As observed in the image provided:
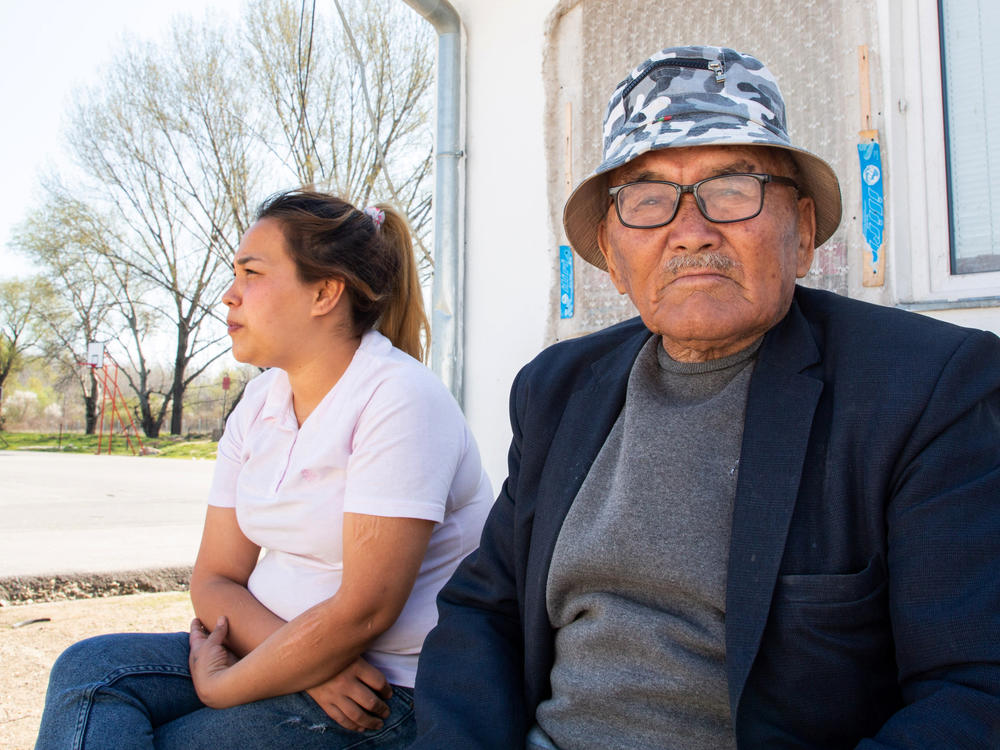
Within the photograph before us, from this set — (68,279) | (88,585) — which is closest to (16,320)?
(68,279)

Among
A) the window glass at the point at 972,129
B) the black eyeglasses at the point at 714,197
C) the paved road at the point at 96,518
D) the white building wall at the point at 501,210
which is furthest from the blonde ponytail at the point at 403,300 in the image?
the paved road at the point at 96,518

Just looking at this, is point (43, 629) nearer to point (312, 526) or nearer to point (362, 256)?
point (312, 526)

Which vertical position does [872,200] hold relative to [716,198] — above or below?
above

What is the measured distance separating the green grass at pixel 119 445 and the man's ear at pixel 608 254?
22.7 meters

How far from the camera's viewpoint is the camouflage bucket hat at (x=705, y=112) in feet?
4.55

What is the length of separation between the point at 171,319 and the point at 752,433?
2415 cm

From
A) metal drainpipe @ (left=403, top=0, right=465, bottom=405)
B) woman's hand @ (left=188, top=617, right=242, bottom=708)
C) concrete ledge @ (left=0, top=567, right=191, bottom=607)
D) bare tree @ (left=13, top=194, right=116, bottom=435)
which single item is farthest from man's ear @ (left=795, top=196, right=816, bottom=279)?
bare tree @ (left=13, top=194, right=116, bottom=435)

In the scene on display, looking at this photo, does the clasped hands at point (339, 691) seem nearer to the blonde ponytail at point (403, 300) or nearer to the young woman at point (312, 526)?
the young woman at point (312, 526)

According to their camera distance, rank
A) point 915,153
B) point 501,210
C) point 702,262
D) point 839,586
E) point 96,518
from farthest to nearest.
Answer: point 96,518 → point 501,210 → point 915,153 → point 702,262 → point 839,586

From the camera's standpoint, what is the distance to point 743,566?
118 centimetres

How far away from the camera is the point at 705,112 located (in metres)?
1.40

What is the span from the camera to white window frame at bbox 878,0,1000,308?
2414 millimetres

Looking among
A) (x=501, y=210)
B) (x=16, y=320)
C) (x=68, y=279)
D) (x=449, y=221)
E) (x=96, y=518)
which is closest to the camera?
(x=501, y=210)

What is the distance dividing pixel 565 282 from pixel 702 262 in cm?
194
